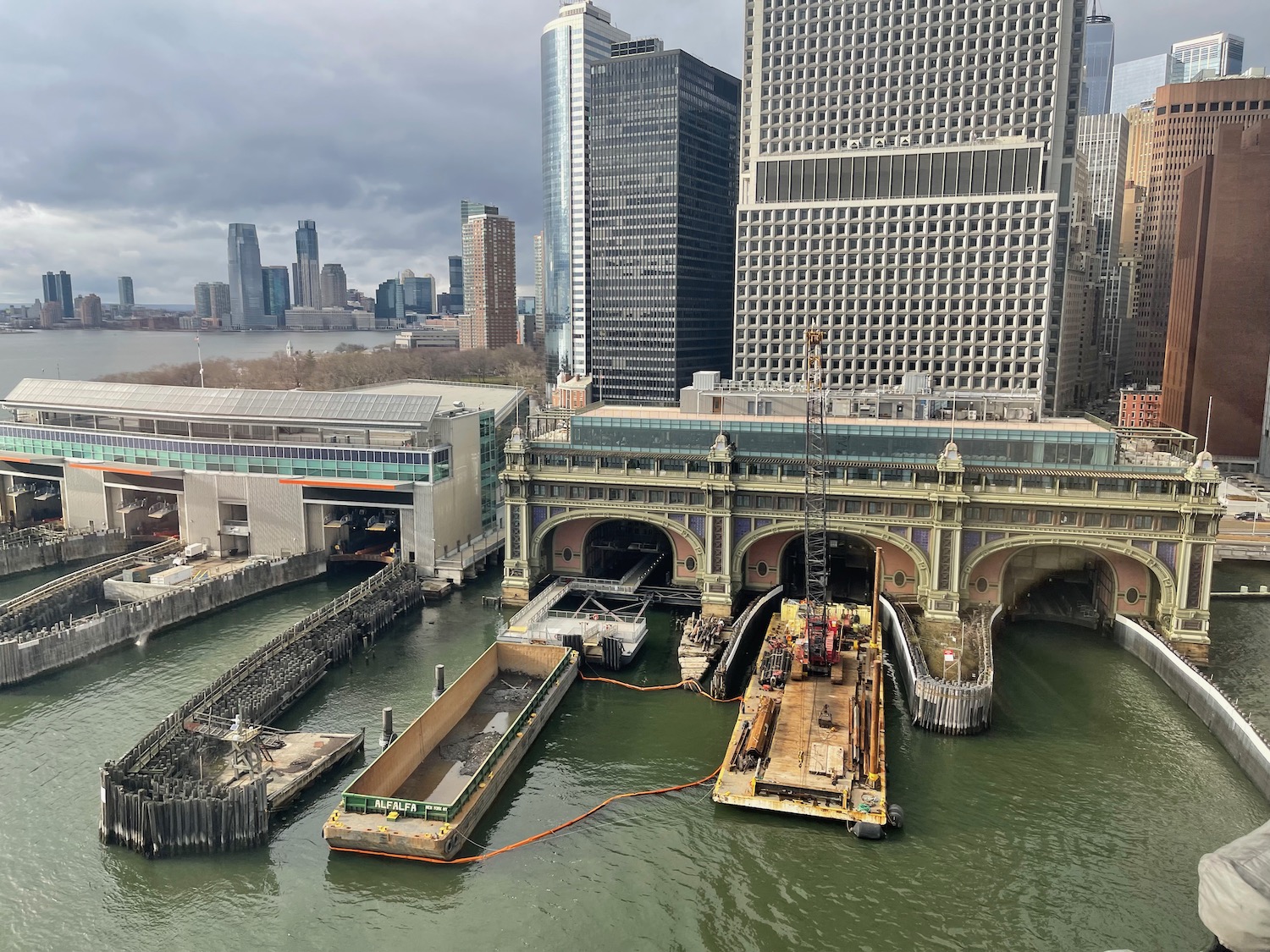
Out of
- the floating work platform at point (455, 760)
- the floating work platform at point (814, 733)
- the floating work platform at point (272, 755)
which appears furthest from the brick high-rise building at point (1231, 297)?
the floating work platform at point (272, 755)

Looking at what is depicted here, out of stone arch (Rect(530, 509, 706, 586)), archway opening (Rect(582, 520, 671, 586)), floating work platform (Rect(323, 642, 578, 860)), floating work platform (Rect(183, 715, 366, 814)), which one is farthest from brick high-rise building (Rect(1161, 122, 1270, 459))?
floating work platform (Rect(183, 715, 366, 814))

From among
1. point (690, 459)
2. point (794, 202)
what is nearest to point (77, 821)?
point (690, 459)

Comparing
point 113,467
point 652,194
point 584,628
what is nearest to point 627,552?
point 584,628

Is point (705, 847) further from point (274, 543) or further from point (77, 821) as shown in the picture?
point (274, 543)

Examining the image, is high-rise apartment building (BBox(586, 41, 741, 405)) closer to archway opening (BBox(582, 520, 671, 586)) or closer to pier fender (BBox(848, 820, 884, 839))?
archway opening (BBox(582, 520, 671, 586))

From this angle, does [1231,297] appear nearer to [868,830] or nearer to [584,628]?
[584,628]

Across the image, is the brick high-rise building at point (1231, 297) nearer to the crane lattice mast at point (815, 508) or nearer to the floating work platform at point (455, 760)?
the crane lattice mast at point (815, 508)
